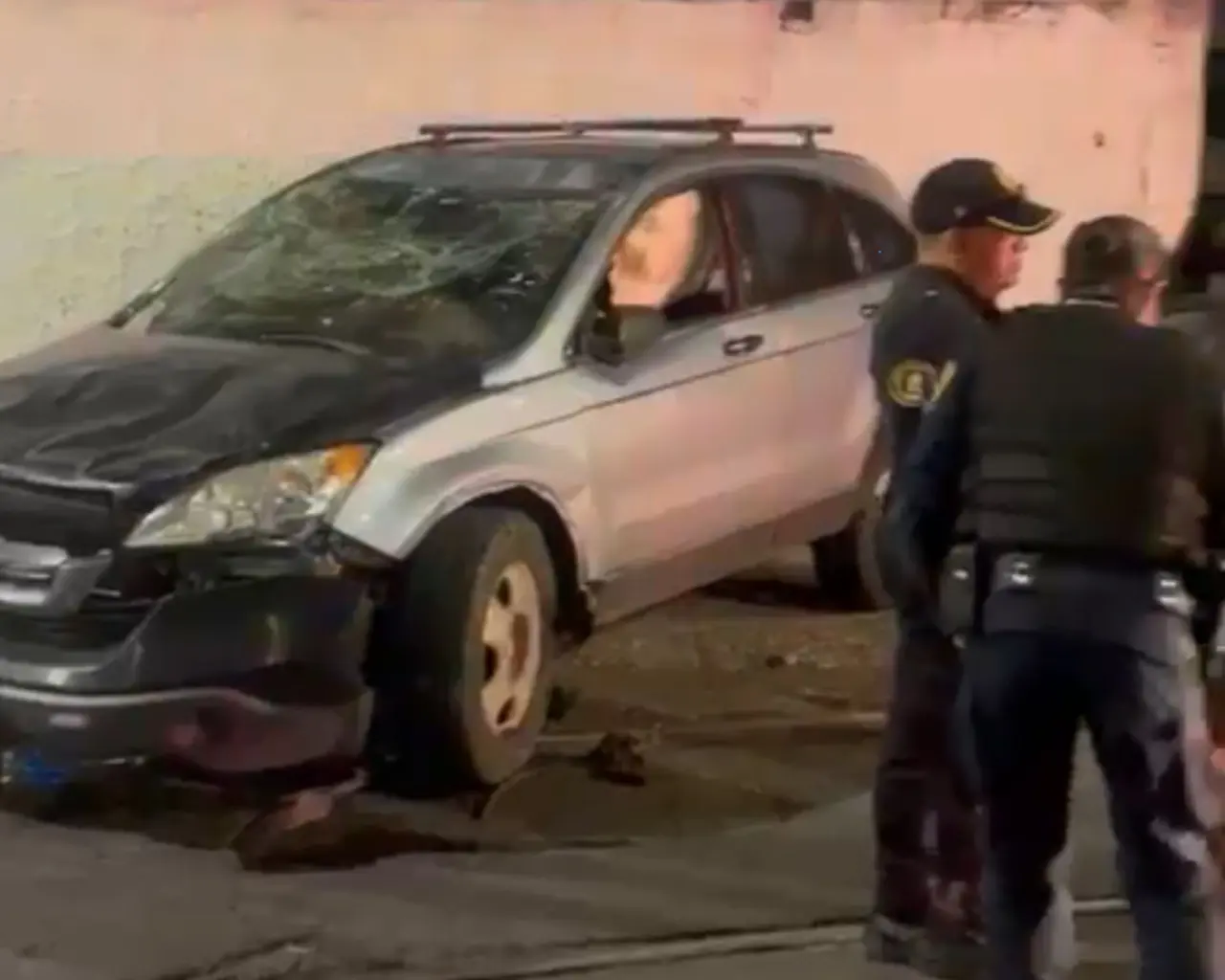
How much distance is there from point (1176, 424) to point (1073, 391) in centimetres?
18

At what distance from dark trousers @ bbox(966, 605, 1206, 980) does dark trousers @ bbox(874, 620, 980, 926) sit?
0.44 meters

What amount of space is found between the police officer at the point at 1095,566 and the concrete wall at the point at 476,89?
16.9ft

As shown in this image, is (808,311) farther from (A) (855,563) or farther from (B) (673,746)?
(B) (673,746)

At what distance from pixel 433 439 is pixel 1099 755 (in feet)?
7.27

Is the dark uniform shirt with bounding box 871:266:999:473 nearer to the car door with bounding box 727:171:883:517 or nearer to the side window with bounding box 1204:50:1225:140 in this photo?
the car door with bounding box 727:171:883:517

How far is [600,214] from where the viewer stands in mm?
6262

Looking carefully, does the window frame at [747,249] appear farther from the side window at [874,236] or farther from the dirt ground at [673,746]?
the dirt ground at [673,746]

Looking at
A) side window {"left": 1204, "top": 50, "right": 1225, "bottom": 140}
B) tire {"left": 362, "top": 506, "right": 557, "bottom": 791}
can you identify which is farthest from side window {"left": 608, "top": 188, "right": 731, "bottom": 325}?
side window {"left": 1204, "top": 50, "right": 1225, "bottom": 140}

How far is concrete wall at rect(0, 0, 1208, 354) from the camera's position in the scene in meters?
8.42

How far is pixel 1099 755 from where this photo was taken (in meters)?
3.86

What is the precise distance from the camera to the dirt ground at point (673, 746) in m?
5.58


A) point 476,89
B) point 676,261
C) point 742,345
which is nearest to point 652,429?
point 742,345

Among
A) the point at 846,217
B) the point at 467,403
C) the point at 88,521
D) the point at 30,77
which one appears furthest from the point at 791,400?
the point at 30,77

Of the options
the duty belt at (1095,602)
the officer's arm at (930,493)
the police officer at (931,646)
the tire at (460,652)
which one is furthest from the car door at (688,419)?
the duty belt at (1095,602)
